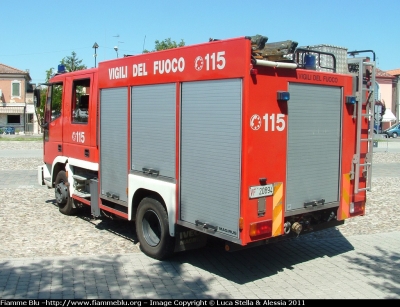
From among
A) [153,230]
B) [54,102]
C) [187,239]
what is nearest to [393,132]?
[54,102]

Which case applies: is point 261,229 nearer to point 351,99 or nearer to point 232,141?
point 232,141

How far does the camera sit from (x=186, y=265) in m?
6.36

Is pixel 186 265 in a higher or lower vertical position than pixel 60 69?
lower

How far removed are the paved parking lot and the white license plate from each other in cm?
113

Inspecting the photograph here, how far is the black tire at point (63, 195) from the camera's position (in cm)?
915

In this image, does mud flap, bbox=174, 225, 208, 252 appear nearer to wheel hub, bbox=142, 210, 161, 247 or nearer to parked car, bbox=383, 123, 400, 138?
wheel hub, bbox=142, 210, 161, 247

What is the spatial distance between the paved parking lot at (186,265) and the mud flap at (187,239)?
11.9 inches

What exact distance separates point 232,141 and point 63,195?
17.1ft

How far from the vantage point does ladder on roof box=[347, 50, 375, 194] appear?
21.0 feet

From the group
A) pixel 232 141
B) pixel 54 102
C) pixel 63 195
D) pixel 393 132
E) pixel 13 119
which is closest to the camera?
pixel 232 141

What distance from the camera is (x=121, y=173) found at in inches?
283

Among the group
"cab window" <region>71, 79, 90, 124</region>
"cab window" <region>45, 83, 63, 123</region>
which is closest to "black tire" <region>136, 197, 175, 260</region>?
"cab window" <region>71, 79, 90, 124</region>

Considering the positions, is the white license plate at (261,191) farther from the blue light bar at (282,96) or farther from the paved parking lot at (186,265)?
the paved parking lot at (186,265)

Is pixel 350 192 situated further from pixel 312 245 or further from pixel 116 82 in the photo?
pixel 116 82
